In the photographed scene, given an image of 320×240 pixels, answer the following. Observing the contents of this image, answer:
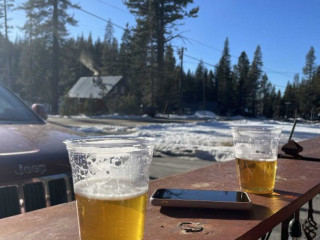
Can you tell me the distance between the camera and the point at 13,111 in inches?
126

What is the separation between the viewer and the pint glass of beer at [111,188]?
750mm

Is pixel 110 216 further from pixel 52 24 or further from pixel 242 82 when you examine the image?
pixel 242 82

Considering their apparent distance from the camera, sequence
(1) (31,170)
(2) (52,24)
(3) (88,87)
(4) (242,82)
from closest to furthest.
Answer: (1) (31,170) < (2) (52,24) < (3) (88,87) < (4) (242,82)

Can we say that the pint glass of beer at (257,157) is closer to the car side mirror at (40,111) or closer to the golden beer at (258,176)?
the golden beer at (258,176)

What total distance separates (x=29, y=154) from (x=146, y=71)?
3707cm

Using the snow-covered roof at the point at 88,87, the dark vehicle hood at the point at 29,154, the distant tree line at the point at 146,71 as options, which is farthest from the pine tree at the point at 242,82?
the dark vehicle hood at the point at 29,154

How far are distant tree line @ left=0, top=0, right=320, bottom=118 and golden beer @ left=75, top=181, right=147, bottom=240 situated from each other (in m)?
29.4

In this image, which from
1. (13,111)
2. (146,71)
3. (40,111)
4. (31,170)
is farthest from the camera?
(146,71)

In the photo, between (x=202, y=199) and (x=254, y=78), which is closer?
(x=202, y=199)

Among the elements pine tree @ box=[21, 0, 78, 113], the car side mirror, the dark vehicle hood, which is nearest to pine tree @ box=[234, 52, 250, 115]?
pine tree @ box=[21, 0, 78, 113]

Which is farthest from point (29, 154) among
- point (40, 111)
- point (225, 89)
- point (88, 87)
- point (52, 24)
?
point (225, 89)

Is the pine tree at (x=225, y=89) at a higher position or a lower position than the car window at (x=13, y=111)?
higher

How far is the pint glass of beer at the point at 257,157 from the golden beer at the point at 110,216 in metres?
0.62

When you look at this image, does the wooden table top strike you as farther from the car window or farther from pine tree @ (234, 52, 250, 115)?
pine tree @ (234, 52, 250, 115)
